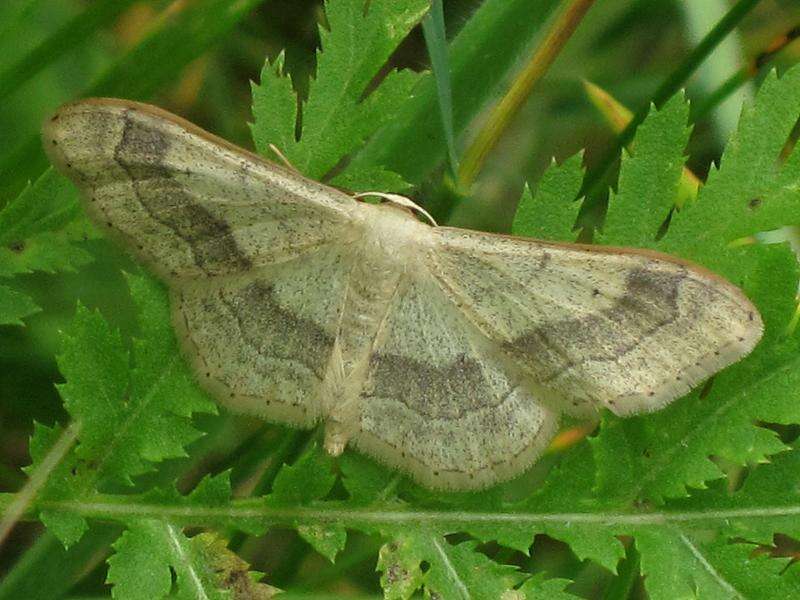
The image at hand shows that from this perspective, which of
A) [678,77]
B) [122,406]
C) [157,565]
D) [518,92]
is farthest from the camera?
[678,77]

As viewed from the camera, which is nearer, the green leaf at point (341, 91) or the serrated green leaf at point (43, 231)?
the green leaf at point (341, 91)

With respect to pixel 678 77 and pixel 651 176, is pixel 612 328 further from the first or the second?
pixel 678 77

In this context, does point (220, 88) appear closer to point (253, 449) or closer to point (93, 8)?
point (93, 8)

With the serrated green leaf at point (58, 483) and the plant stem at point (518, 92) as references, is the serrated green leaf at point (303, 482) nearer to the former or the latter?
the serrated green leaf at point (58, 483)

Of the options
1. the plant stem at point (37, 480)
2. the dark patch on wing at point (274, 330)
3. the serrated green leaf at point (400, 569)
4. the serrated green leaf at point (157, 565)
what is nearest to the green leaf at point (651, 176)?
the dark patch on wing at point (274, 330)

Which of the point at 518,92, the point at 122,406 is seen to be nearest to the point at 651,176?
the point at 518,92

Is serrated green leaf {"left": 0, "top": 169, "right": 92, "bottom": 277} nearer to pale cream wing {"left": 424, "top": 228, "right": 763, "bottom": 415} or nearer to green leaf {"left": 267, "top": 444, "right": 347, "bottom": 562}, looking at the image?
green leaf {"left": 267, "top": 444, "right": 347, "bottom": 562}

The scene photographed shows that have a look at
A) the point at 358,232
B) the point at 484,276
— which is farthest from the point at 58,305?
the point at 484,276
